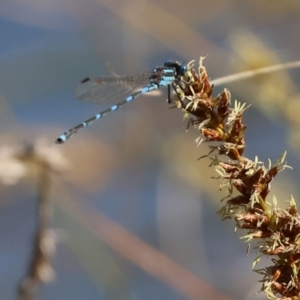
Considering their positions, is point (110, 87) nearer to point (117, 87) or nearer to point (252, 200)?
point (117, 87)

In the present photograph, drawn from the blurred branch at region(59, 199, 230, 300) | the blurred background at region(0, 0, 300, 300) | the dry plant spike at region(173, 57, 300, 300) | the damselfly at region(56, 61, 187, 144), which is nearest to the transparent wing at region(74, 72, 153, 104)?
the damselfly at region(56, 61, 187, 144)

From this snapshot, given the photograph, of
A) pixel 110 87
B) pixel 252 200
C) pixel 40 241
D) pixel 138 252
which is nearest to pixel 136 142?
pixel 138 252

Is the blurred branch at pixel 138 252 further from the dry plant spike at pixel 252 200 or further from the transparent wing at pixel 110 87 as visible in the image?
the dry plant spike at pixel 252 200

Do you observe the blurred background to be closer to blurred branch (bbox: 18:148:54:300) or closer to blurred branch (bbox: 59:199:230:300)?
Answer: blurred branch (bbox: 59:199:230:300)

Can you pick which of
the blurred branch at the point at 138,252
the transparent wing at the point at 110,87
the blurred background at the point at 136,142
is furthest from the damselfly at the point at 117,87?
the blurred branch at the point at 138,252

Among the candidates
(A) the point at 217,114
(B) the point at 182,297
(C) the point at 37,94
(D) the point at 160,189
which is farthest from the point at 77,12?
(A) the point at 217,114
